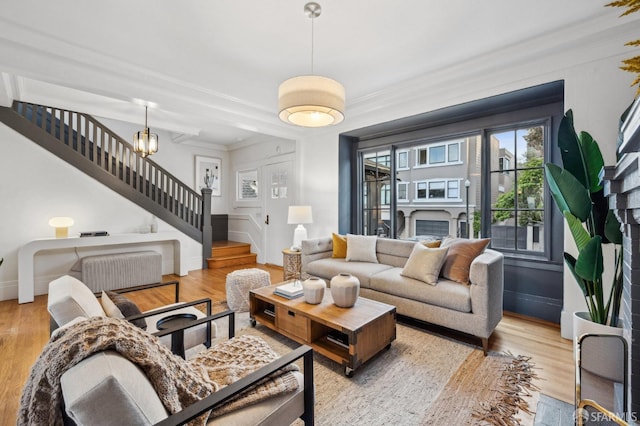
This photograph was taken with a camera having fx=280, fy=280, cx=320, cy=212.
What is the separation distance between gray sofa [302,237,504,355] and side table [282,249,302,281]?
843 millimetres

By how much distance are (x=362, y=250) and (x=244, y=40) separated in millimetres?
2731

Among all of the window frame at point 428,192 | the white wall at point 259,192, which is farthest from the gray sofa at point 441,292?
the white wall at point 259,192

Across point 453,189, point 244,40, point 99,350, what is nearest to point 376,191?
point 453,189

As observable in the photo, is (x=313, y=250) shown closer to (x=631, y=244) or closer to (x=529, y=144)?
(x=529, y=144)

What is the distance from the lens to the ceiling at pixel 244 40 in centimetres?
222

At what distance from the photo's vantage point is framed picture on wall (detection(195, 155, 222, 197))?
6574 millimetres

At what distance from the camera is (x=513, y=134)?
133 inches

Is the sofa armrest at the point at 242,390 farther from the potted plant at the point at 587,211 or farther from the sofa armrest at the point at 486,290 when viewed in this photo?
the potted plant at the point at 587,211

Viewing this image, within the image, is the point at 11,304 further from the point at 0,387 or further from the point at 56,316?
the point at 56,316

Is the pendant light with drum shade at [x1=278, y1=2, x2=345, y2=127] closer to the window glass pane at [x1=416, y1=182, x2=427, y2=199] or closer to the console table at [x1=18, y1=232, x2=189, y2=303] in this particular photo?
the window glass pane at [x1=416, y1=182, x2=427, y2=199]

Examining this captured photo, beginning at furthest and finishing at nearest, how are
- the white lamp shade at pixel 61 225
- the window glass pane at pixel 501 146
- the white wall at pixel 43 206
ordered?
1. the white lamp shade at pixel 61 225
2. the white wall at pixel 43 206
3. the window glass pane at pixel 501 146

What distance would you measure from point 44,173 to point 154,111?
1776 millimetres

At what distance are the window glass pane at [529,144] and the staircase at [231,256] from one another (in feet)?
16.6

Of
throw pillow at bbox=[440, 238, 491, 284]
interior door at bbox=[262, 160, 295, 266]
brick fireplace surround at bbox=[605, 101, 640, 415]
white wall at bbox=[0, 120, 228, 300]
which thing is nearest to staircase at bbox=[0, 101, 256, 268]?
white wall at bbox=[0, 120, 228, 300]
